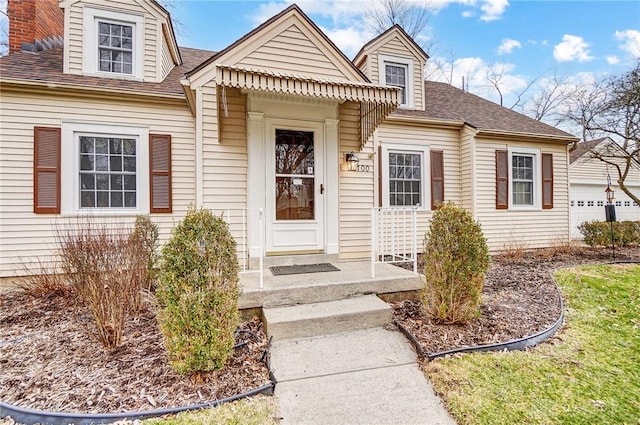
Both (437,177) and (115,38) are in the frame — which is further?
(437,177)

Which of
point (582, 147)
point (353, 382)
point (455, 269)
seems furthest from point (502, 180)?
point (582, 147)

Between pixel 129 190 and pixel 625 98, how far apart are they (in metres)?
11.8

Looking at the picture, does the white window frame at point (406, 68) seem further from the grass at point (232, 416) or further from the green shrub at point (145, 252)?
the grass at point (232, 416)

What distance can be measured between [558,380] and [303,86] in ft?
13.7

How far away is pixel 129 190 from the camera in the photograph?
235 inches

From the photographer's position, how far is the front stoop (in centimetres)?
318

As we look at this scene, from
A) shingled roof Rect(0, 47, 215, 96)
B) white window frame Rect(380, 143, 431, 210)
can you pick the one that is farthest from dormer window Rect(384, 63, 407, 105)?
shingled roof Rect(0, 47, 215, 96)

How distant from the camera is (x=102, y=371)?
8.45ft

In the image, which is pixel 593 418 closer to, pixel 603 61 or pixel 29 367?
pixel 29 367

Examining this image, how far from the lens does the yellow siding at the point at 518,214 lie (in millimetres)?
7910

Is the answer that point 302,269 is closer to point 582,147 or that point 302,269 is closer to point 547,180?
point 547,180

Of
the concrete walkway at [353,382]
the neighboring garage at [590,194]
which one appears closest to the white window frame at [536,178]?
the neighboring garage at [590,194]

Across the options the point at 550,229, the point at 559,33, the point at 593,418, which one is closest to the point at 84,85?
the point at 593,418

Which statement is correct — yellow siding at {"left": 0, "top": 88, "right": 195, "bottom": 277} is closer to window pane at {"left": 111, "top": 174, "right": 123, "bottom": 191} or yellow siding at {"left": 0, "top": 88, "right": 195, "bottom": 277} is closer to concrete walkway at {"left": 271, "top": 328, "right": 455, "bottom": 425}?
window pane at {"left": 111, "top": 174, "right": 123, "bottom": 191}
